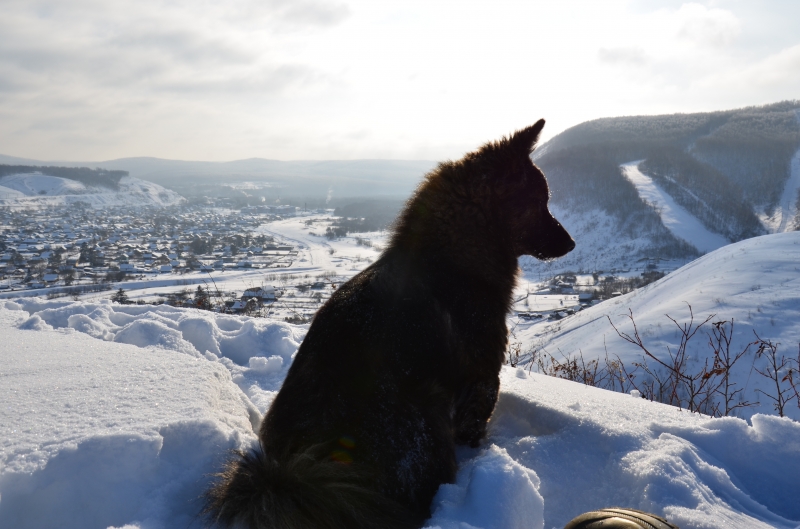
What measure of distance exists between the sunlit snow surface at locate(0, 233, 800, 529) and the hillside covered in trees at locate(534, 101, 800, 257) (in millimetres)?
101254

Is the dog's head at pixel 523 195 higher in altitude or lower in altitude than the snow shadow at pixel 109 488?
higher

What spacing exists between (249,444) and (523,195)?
293 centimetres

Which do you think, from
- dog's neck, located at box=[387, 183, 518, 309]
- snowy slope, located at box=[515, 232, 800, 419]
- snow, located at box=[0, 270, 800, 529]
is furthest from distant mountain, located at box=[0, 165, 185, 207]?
dog's neck, located at box=[387, 183, 518, 309]

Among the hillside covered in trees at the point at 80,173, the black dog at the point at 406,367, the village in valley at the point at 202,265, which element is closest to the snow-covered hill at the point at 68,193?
the hillside covered in trees at the point at 80,173

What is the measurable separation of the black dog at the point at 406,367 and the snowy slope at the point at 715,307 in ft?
56.5

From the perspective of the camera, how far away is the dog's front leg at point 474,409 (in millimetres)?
3275

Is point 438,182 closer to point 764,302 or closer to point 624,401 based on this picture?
point 624,401

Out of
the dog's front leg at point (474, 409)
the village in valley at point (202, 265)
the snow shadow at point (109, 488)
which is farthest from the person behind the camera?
the village in valley at point (202, 265)

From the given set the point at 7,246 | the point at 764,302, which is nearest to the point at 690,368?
the point at 764,302

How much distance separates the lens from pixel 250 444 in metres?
2.78

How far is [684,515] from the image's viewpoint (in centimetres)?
229

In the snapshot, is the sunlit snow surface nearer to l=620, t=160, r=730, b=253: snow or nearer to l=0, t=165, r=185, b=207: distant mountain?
l=620, t=160, r=730, b=253: snow

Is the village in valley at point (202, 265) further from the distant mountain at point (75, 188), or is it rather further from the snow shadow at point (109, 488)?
the distant mountain at point (75, 188)

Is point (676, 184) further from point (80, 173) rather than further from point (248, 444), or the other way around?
point (80, 173)
